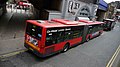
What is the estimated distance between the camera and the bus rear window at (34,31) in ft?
31.3

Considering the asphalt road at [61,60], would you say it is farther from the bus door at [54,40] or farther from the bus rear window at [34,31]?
the bus rear window at [34,31]

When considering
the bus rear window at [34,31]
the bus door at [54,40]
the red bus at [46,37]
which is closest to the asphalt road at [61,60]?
the red bus at [46,37]

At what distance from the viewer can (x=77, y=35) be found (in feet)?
45.8

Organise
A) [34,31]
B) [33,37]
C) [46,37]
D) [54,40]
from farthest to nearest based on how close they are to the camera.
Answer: [54,40], [33,37], [34,31], [46,37]

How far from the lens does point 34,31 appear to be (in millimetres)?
9992

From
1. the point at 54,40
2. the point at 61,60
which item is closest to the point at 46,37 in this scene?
the point at 54,40

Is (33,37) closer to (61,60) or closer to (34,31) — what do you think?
(34,31)

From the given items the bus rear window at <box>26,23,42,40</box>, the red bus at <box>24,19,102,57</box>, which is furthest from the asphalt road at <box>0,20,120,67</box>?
the bus rear window at <box>26,23,42,40</box>

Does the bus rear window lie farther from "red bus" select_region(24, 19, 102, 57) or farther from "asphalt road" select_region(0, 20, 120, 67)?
"asphalt road" select_region(0, 20, 120, 67)

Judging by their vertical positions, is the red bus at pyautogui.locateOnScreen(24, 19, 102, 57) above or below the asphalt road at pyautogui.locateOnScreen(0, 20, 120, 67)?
above

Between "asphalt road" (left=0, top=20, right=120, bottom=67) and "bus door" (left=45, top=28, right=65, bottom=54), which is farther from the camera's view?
"bus door" (left=45, top=28, right=65, bottom=54)

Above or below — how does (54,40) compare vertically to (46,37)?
below

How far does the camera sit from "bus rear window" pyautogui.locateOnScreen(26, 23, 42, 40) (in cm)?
953

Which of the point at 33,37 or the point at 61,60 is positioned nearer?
the point at 33,37
